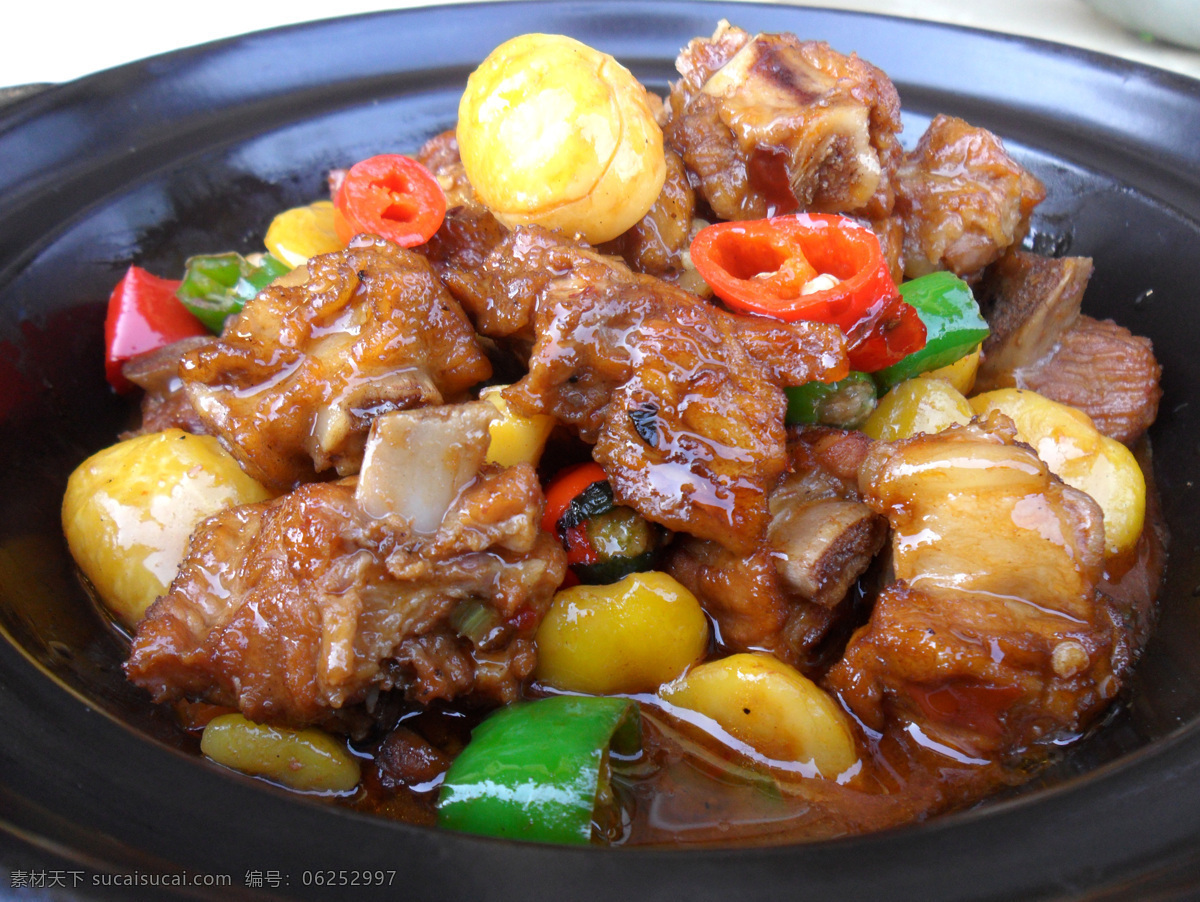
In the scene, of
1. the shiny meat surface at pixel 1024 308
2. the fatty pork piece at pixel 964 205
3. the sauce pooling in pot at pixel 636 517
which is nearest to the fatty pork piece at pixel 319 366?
the sauce pooling in pot at pixel 636 517

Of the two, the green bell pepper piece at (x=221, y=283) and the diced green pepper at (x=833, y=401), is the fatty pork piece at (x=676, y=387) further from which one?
the green bell pepper piece at (x=221, y=283)

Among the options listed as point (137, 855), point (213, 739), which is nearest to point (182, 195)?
point (213, 739)

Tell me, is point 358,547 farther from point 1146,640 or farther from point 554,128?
point 1146,640

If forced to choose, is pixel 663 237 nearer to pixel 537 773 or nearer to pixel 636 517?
pixel 636 517

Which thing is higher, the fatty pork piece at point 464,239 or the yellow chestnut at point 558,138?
the yellow chestnut at point 558,138

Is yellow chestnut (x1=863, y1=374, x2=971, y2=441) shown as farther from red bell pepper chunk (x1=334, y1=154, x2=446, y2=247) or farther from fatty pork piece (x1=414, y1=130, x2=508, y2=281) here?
red bell pepper chunk (x1=334, y1=154, x2=446, y2=247)

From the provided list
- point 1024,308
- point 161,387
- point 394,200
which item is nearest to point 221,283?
point 161,387
